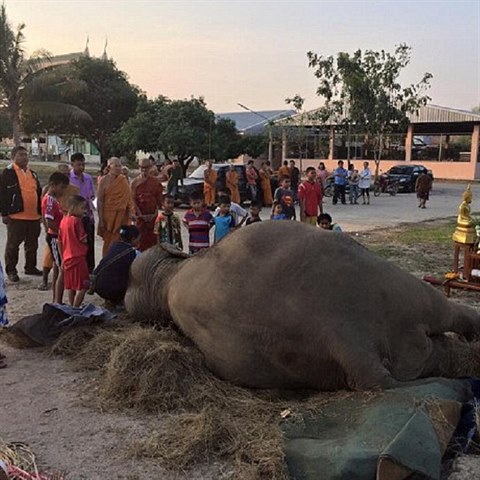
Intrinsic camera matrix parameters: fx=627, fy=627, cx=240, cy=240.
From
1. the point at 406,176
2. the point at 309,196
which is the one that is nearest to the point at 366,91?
the point at 406,176

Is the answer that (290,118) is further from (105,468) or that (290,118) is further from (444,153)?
(105,468)

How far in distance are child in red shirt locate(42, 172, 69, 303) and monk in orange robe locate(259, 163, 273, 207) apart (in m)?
12.7

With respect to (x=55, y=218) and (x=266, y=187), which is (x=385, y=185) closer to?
(x=266, y=187)

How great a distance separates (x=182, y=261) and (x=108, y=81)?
30756 mm

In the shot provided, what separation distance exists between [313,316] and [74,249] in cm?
320

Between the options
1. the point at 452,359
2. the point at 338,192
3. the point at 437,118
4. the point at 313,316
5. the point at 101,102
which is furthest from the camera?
the point at 437,118

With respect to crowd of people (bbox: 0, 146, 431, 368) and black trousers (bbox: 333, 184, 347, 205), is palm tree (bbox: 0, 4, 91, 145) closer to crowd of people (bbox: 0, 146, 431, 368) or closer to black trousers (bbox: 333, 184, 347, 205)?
black trousers (bbox: 333, 184, 347, 205)

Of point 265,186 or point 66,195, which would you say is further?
point 265,186

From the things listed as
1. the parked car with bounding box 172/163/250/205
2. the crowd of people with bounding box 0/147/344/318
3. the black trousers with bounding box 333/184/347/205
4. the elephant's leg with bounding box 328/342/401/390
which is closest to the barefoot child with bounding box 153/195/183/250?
the crowd of people with bounding box 0/147/344/318

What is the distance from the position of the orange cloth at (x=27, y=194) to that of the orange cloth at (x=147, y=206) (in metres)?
1.38

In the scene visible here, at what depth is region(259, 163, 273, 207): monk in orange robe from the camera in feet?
65.2

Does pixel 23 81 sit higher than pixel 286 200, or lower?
higher

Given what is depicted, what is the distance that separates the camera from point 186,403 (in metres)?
4.38

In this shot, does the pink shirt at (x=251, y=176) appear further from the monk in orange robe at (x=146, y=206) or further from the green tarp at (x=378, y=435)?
the green tarp at (x=378, y=435)
